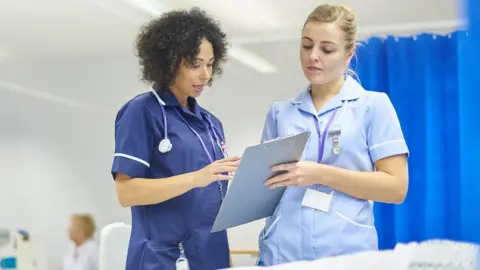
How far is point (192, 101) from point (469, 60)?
3.38ft

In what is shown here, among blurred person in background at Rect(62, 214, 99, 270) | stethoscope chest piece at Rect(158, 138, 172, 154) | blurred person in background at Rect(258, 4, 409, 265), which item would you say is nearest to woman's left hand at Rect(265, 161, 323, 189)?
blurred person in background at Rect(258, 4, 409, 265)

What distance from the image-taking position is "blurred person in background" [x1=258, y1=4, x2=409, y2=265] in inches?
53.0

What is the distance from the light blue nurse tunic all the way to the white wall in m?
4.62

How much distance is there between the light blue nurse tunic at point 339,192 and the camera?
1.36 m

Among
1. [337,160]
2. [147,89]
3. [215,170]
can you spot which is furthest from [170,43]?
[147,89]

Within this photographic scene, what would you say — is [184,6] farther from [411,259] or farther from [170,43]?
[411,259]

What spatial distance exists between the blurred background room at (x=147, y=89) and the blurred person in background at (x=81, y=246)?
15 cm

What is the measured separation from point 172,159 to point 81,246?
4.23m

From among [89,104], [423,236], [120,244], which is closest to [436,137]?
[423,236]

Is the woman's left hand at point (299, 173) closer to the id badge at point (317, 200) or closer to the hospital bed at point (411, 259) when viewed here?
the id badge at point (317, 200)

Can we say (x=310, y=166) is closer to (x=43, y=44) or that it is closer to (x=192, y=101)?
(x=192, y=101)

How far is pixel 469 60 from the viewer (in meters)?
0.78

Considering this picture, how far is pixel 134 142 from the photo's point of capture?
1.47 meters

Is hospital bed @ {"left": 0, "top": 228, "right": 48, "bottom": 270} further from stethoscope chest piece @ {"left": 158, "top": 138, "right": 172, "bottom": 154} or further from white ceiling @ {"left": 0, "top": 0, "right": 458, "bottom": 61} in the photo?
stethoscope chest piece @ {"left": 158, "top": 138, "right": 172, "bottom": 154}
